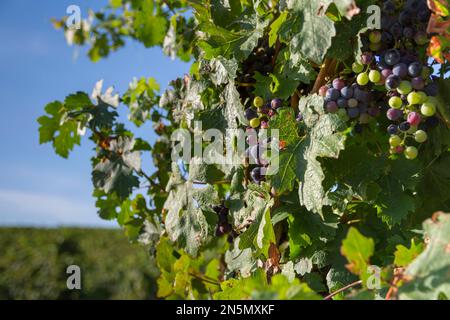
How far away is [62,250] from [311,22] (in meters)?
6.94

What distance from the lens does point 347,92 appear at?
5.44 feet

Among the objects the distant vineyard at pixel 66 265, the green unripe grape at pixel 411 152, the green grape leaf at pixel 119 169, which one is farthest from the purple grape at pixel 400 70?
the distant vineyard at pixel 66 265

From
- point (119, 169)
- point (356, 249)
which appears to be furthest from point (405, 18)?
point (119, 169)

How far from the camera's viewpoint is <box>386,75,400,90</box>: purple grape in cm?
161

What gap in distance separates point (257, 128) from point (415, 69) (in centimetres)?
52

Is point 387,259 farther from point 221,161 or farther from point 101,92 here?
point 101,92

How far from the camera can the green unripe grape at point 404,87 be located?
1.61m

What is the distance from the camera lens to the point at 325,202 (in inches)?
70.2

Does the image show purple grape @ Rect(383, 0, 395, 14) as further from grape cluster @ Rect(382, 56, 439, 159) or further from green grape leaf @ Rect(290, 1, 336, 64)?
green grape leaf @ Rect(290, 1, 336, 64)

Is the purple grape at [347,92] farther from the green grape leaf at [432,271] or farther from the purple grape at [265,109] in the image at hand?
the green grape leaf at [432,271]

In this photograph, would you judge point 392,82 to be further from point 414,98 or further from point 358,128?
point 358,128

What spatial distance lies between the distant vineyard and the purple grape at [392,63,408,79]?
19.6 feet

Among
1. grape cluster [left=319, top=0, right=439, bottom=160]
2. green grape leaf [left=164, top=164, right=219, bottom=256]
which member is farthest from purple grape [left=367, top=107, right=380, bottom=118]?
green grape leaf [left=164, top=164, right=219, bottom=256]
